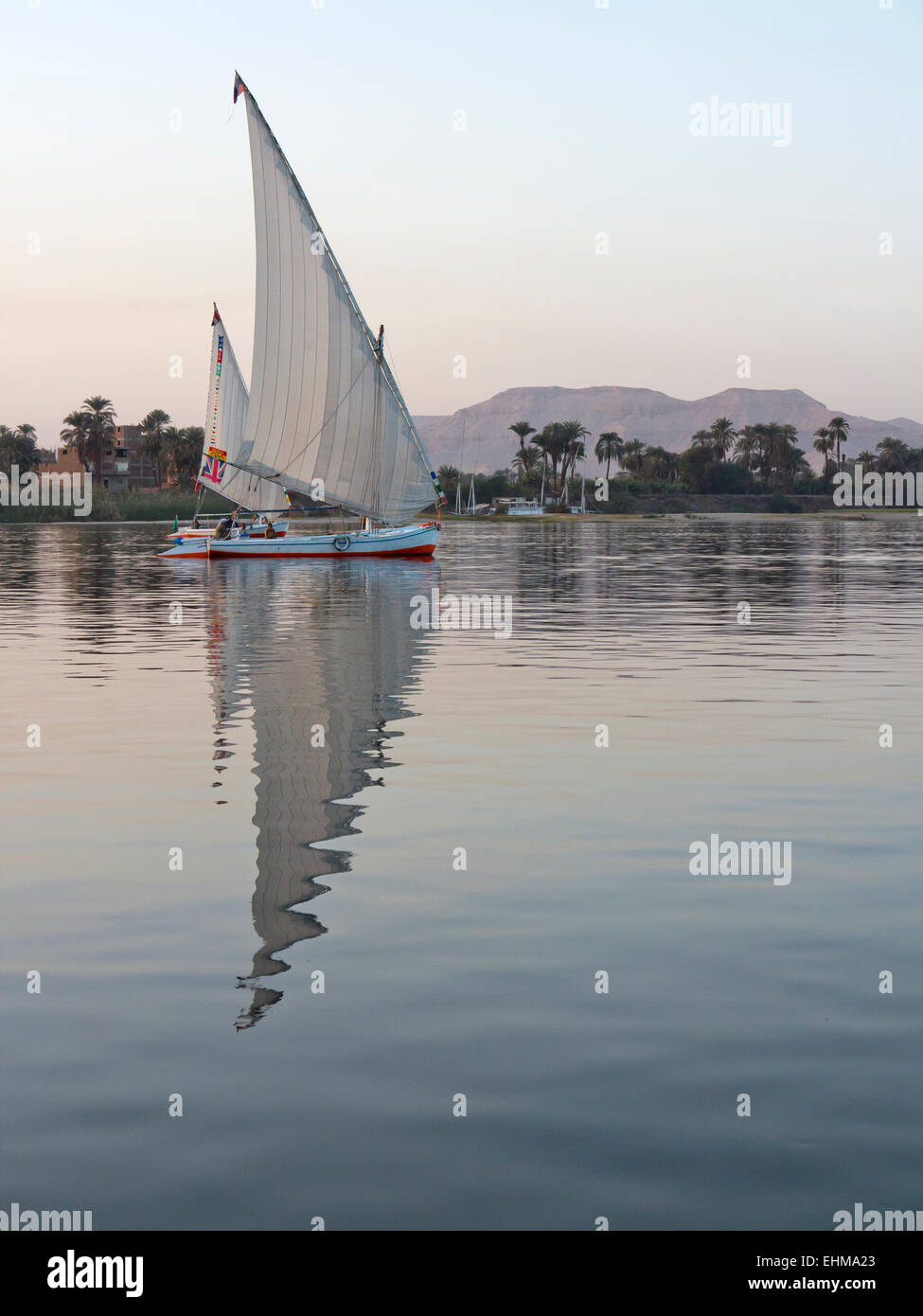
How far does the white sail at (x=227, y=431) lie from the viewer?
314 feet

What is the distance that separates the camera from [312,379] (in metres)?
72.1

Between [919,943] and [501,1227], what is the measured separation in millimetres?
5112

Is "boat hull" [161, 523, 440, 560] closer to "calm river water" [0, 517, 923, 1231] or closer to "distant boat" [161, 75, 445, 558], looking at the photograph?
"distant boat" [161, 75, 445, 558]

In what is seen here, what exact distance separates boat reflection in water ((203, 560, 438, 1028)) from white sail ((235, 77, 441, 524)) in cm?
1981

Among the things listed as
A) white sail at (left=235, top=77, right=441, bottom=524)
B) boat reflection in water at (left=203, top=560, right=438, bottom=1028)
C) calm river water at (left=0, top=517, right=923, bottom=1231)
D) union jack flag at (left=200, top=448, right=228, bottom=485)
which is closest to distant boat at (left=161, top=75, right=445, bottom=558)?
white sail at (left=235, top=77, right=441, bottom=524)

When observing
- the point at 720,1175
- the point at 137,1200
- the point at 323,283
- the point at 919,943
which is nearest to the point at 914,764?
the point at 919,943

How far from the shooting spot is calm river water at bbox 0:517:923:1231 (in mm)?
7082

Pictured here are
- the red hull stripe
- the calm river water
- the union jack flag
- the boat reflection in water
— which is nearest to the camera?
the calm river water

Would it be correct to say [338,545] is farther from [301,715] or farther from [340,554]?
[301,715]

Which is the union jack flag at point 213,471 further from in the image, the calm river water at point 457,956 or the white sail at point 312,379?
the calm river water at point 457,956

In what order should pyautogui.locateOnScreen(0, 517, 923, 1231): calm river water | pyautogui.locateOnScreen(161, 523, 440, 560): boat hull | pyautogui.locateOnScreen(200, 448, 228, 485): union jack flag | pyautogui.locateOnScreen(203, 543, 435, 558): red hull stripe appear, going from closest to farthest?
1. pyautogui.locateOnScreen(0, 517, 923, 1231): calm river water
2. pyautogui.locateOnScreen(161, 523, 440, 560): boat hull
3. pyautogui.locateOnScreen(203, 543, 435, 558): red hull stripe
4. pyautogui.locateOnScreen(200, 448, 228, 485): union jack flag

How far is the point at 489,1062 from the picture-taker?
8.44m

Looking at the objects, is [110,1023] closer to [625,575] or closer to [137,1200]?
[137,1200]

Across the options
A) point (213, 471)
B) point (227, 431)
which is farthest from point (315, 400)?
point (227, 431)
